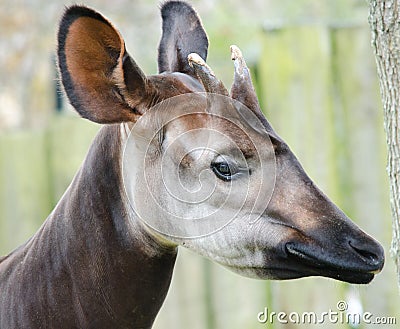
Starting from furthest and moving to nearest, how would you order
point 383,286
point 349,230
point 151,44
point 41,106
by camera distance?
point 41,106, point 151,44, point 383,286, point 349,230

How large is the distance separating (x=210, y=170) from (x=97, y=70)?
466 mm

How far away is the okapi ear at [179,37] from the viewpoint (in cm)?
318

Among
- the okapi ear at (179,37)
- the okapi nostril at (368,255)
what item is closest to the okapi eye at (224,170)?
the okapi nostril at (368,255)

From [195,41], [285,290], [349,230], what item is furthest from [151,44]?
[349,230]

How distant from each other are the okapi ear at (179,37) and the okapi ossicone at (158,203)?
0.44 feet

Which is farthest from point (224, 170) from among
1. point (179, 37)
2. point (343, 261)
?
point (179, 37)

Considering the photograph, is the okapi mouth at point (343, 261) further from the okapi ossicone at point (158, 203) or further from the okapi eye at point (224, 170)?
the okapi eye at point (224, 170)

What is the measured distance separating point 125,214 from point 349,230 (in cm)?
75

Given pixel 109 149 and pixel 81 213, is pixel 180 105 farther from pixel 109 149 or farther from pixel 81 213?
pixel 81 213

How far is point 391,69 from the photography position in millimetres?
3018

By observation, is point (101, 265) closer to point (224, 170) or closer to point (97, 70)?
point (224, 170)

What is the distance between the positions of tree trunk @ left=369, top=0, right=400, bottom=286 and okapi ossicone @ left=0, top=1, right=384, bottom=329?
0.54 metres

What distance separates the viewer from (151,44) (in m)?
11.3

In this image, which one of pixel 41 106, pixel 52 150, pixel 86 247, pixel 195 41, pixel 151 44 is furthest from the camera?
pixel 41 106
